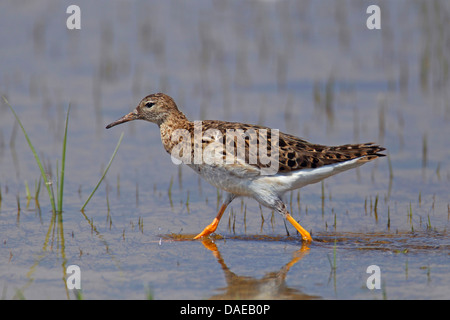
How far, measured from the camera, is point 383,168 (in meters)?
12.1

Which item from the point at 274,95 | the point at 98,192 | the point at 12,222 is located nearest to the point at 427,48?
the point at 274,95

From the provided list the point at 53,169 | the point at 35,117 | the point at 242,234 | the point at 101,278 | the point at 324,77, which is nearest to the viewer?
the point at 101,278

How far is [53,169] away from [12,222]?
2.47 meters

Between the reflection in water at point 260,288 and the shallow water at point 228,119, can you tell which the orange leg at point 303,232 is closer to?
the shallow water at point 228,119

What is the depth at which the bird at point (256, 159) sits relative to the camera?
28.5 feet

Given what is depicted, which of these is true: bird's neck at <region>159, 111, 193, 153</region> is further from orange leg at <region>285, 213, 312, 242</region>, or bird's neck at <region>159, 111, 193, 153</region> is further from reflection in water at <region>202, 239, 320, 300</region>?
reflection in water at <region>202, 239, 320, 300</region>

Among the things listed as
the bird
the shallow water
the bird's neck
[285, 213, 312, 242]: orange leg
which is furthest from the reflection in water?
the bird's neck

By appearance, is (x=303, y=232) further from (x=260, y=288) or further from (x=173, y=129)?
(x=173, y=129)

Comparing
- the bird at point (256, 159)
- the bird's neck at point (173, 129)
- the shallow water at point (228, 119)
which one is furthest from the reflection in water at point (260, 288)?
the bird's neck at point (173, 129)

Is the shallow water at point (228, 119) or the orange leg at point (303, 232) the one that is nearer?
the shallow water at point (228, 119)

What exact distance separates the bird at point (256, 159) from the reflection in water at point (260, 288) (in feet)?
3.90

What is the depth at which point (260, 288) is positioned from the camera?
23.6 ft
